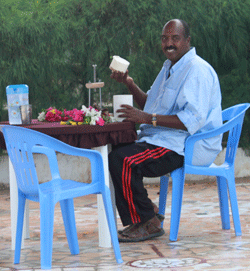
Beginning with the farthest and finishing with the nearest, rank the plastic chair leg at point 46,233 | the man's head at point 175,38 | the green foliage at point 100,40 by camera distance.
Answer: the green foliage at point 100,40 < the man's head at point 175,38 < the plastic chair leg at point 46,233

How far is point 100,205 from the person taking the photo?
3.90m

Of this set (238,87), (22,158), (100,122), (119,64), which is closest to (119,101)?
(119,64)

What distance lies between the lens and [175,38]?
4.16 meters

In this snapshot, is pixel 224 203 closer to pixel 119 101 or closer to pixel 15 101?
pixel 119 101

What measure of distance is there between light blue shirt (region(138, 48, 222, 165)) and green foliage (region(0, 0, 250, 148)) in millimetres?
2584

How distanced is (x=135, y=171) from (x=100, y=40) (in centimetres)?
325

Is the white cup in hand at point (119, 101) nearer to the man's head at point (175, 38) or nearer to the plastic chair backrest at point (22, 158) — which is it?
the man's head at point (175, 38)

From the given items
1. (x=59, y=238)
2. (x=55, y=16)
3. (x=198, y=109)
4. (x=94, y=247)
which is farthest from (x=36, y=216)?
(x=55, y=16)

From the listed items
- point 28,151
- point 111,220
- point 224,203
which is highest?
point 28,151

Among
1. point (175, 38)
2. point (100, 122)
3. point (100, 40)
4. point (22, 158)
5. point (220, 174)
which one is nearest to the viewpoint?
point (22, 158)

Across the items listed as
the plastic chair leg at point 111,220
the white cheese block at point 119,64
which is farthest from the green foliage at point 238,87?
the plastic chair leg at point 111,220

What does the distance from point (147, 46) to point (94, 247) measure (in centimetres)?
350

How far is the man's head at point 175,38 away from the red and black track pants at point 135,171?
734 millimetres

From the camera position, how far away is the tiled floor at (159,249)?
3348 mm
